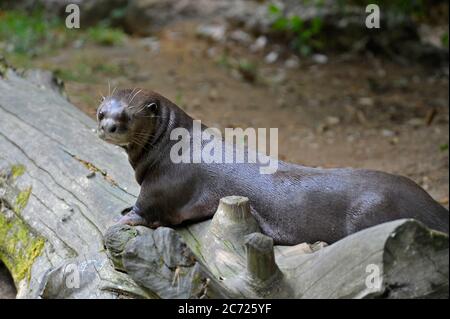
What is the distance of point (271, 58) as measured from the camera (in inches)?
357

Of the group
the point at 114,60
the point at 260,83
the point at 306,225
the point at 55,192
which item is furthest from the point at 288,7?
the point at 306,225

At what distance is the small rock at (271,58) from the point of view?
9.05m

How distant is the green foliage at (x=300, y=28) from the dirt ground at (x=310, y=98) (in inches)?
10.7

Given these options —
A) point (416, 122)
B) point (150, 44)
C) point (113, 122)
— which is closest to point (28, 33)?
point (150, 44)

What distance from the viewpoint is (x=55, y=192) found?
161 inches

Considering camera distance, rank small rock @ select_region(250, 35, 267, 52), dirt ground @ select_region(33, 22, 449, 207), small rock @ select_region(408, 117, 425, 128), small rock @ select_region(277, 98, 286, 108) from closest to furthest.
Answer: dirt ground @ select_region(33, 22, 449, 207)
small rock @ select_region(408, 117, 425, 128)
small rock @ select_region(277, 98, 286, 108)
small rock @ select_region(250, 35, 267, 52)

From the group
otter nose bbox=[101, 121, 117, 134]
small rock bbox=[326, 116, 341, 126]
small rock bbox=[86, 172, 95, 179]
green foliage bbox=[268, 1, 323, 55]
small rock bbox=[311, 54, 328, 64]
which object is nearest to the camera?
otter nose bbox=[101, 121, 117, 134]

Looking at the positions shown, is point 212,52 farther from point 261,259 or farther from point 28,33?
point 261,259

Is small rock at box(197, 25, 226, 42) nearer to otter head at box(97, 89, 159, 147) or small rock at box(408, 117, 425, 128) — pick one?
small rock at box(408, 117, 425, 128)

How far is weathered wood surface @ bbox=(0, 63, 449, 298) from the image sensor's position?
8.45 ft

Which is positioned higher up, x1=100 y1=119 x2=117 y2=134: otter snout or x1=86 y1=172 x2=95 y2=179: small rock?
x1=100 y1=119 x2=117 y2=134: otter snout

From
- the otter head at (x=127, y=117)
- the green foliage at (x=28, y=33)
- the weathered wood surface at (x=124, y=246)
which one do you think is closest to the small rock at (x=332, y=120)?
the weathered wood surface at (x=124, y=246)

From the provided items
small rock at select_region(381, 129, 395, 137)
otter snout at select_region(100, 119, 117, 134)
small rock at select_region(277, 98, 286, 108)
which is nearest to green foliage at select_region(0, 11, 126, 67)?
small rock at select_region(277, 98, 286, 108)

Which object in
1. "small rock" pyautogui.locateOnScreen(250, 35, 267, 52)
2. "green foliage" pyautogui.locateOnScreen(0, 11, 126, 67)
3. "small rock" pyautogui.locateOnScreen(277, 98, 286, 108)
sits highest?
"green foliage" pyautogui.locateOnScreen(0, 11, 126, 67)
